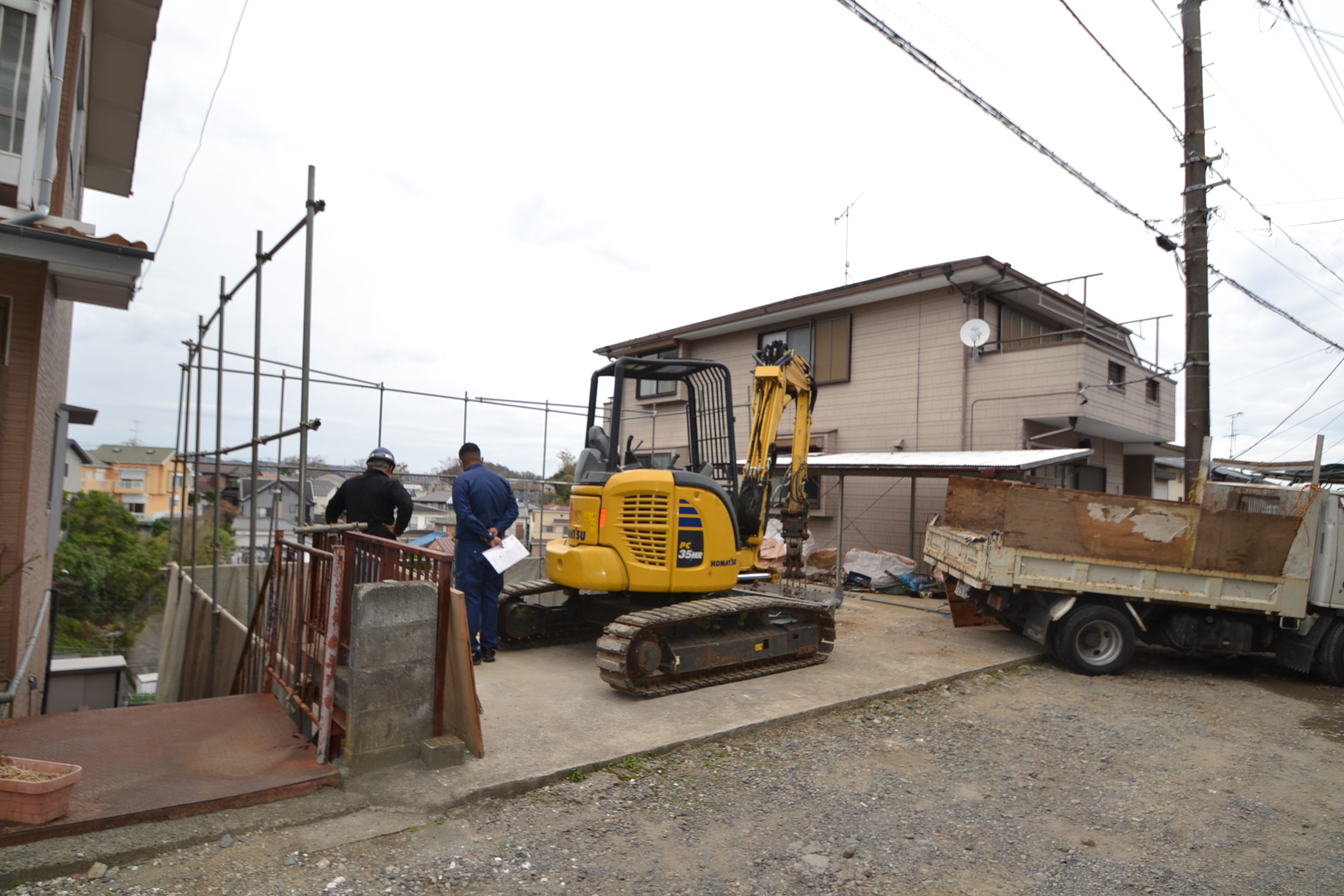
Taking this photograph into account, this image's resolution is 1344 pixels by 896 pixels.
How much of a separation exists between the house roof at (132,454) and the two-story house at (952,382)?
55403mm

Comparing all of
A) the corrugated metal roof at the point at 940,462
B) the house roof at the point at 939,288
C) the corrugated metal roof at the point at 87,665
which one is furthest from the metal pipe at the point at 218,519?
the house roof at the point at 939,288

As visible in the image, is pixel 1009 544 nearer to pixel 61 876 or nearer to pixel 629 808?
pixel 629 808

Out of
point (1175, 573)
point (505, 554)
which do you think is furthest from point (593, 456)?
point (1175, 573)

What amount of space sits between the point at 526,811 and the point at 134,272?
4.07m

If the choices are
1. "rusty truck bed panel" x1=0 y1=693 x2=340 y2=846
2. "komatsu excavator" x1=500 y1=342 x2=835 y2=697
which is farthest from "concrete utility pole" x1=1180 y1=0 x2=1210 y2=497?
"rusty truck bed panel" x1=0 y1=693 x2=340 y2=846

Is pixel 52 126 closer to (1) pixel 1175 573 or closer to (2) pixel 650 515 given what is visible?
(2) pixel 650 515

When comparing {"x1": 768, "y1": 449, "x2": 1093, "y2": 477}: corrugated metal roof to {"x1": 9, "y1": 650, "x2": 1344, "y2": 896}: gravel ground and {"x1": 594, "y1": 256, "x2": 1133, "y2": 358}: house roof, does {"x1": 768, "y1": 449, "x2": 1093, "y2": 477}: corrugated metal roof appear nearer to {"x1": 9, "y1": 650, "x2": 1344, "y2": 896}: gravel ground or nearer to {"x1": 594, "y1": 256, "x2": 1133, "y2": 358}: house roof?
{"x1": 594, "y1": 256, "x2": 1133, "y2": 358}: house roof

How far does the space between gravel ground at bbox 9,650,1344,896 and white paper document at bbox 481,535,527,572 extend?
238 centimetres

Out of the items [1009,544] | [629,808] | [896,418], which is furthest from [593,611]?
[896,418]

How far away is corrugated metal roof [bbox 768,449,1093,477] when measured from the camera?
Result: 432 inches

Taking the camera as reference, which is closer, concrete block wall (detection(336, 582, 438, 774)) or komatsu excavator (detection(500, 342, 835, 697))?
concrete block wall (detection(336, 582, 438, 774))

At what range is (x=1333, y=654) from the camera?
7461 mm

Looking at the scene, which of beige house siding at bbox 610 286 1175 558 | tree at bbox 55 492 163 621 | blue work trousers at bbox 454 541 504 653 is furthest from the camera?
tree at bbox 55 492 163 621

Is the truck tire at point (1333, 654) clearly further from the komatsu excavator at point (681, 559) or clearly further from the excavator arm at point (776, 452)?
the excavator arm at point (776, 452)
